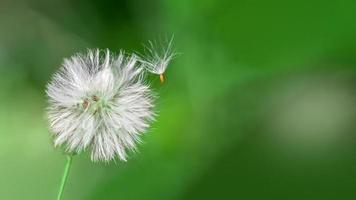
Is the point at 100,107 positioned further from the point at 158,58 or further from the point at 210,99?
the point at 210,99

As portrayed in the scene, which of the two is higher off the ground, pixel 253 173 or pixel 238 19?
pixel 238 19

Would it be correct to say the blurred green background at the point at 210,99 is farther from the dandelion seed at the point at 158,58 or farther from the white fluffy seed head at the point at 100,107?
the white fluffy seed head at the point at 100,107

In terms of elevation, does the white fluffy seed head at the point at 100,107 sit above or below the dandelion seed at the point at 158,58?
below

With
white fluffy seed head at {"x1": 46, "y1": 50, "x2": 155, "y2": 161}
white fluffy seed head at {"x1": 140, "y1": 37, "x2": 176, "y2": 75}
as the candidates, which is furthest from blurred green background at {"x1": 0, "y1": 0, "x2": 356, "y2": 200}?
white fluffy seed head at {"x1": 46, "y1": 50, "x2": 155, "y2": 161}

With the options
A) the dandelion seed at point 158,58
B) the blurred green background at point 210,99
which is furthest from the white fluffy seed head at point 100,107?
the blurred green background at point 210,99

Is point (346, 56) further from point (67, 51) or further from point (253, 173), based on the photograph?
point (67, 51)

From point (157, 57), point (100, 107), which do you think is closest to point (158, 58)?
point (157, 57)

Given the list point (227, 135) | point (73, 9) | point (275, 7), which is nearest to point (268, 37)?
point (275, 7)
